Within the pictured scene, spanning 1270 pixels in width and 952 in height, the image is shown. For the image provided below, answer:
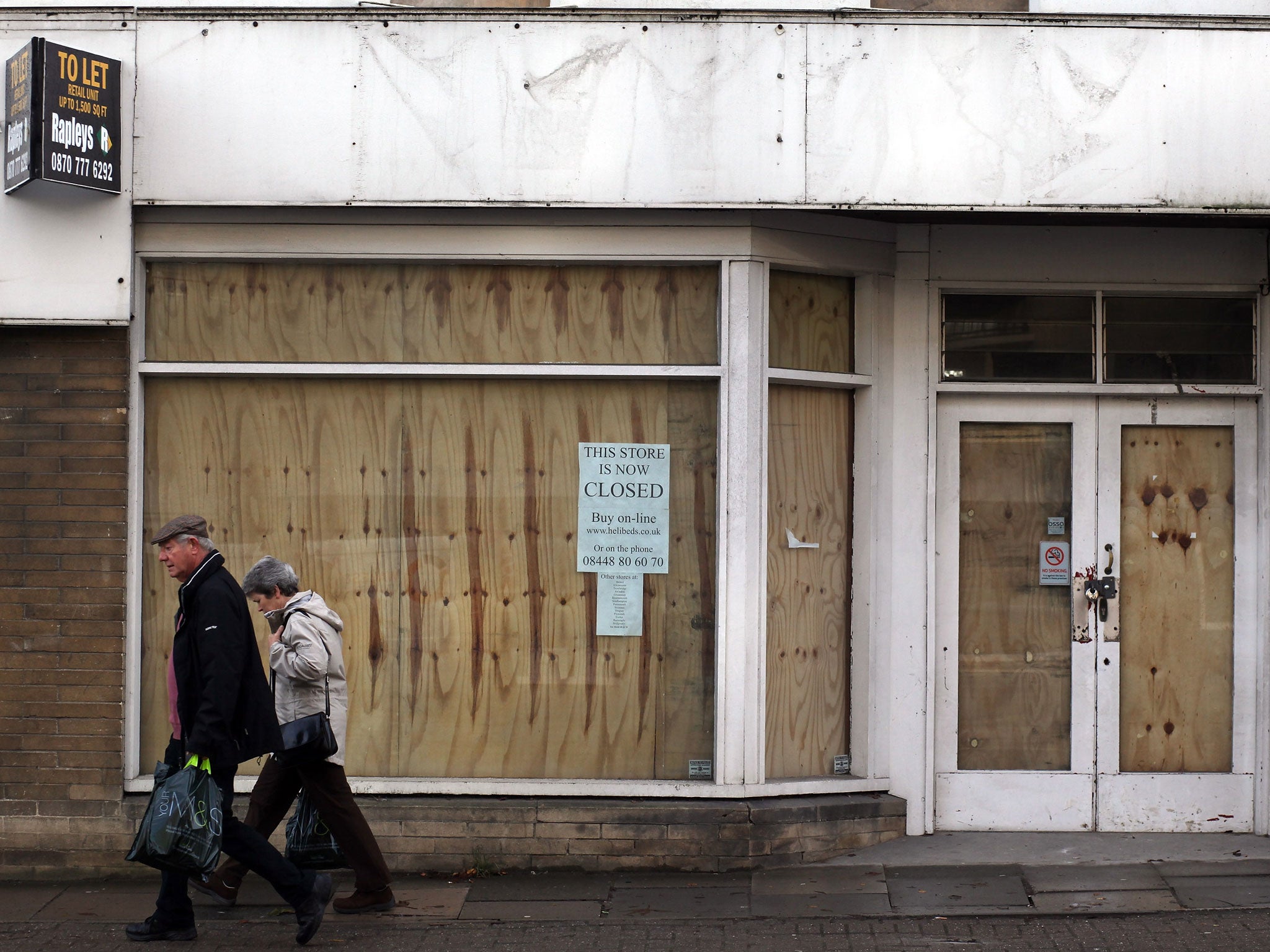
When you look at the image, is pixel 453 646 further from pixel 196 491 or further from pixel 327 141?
pixel 327 141

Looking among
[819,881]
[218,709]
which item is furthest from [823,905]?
[218,709]

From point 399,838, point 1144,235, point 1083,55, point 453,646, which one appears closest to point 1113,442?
point 1144,235

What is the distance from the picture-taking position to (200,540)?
6.09 meters

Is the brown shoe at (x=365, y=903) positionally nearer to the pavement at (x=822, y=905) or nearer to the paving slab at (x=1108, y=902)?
the pavement at (x=822, y=905)

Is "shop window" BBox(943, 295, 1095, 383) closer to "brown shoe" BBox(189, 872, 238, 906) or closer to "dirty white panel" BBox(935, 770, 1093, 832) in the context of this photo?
"dirty white panel" BBox(935, 770, 1093, 832)

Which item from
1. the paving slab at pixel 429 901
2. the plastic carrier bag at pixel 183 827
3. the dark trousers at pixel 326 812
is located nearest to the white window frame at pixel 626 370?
the paving slab at pixel 429 901

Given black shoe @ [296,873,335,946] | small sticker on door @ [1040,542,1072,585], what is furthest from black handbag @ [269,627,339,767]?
small sticker on door @ [1040,542,1072,585]

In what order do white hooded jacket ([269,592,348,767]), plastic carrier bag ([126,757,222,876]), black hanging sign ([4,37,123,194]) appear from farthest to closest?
black hanging sign ([4,37,123,194]) → white hooded jacket ([269,592,348,767]) → plastic carrier bag ([126,757,222,876])

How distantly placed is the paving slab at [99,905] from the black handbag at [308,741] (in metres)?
1.14

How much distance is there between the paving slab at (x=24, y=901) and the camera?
6.54m

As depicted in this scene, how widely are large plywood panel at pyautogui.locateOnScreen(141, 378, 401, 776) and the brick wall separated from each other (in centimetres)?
22

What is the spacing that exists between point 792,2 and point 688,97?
0.77 metres

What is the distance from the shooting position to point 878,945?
5.96 meters

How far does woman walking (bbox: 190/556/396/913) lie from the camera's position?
20.5 ft
